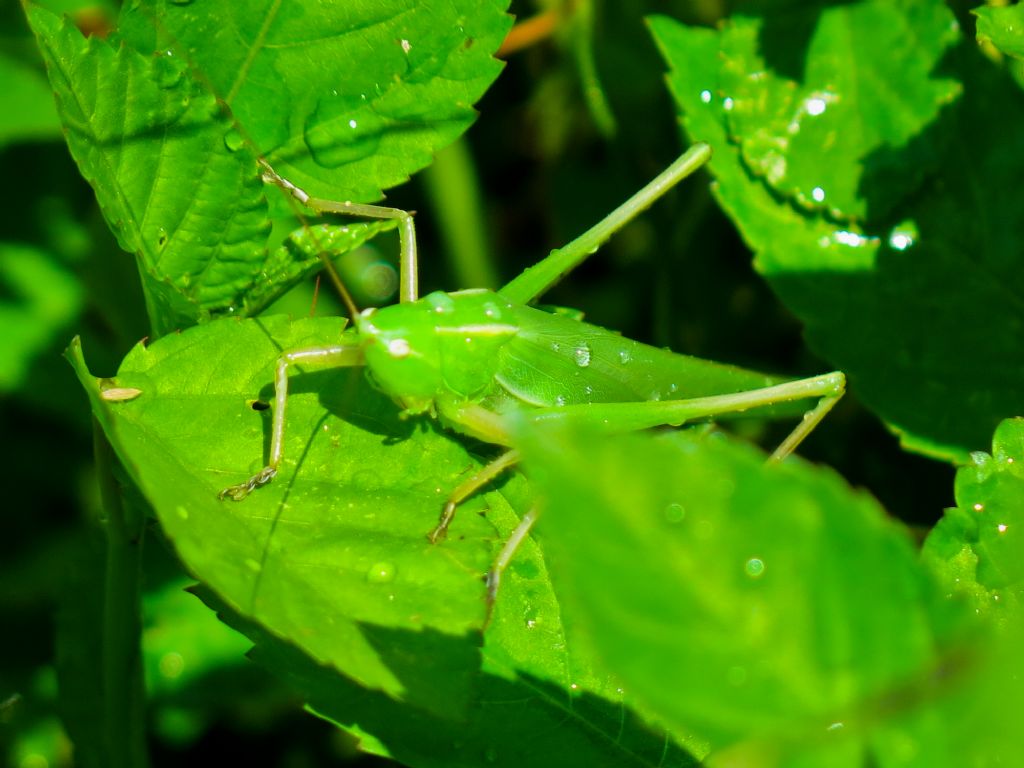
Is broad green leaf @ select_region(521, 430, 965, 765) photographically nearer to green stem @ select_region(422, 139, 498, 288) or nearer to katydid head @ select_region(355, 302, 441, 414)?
katydid head @ select_region(355, 302, 441, 414)

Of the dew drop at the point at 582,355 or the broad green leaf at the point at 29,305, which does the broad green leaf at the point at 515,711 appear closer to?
the dew drop at the point at 582,355

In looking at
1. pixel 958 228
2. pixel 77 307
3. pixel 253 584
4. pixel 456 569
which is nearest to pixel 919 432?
pixel 958 228

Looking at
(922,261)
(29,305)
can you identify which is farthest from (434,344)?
(29,305)

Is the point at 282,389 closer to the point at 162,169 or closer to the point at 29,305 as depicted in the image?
the point at 162,169

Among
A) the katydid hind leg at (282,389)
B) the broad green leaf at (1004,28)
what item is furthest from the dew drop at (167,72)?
the broad green leaf at (1004,28)

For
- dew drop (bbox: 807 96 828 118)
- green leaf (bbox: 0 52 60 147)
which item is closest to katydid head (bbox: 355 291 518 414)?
dew drop (bbox: 807 96 828 118)

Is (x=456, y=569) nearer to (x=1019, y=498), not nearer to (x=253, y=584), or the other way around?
(x=253, y=584)
